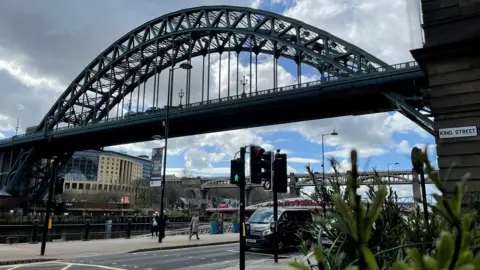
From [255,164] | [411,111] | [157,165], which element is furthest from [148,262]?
[411,111]

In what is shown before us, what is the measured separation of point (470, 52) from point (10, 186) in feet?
268

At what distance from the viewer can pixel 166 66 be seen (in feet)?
273

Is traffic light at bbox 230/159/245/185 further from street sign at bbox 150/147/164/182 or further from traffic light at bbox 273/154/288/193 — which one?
street sign at bbox 150/147/164/182

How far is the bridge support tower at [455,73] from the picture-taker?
12047 mm

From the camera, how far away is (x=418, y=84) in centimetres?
3722

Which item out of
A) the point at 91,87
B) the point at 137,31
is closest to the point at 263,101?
the point at 137,31

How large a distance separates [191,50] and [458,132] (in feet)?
214

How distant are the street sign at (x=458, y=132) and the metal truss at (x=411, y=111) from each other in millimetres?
21841

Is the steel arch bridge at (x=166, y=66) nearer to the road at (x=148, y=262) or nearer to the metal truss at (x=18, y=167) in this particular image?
the metal truss at (x=18, y=167)

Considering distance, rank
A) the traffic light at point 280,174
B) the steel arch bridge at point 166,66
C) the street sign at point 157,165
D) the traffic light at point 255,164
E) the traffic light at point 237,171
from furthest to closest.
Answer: the steel arch bridge at point 166,66
the street sign at point 157,165
the traffic light at point 280,174
the traffic light at point 255,164
the traffic light at point 237,171

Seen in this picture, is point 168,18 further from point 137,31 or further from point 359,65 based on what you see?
point 359,65

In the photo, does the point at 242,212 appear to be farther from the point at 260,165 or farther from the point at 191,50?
the point at 191,50

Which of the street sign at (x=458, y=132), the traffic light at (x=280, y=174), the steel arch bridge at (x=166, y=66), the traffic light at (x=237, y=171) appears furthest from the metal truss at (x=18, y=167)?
the street sign at (x=458, y=132)

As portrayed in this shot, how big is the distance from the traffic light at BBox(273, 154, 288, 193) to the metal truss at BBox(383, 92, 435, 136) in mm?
22015
